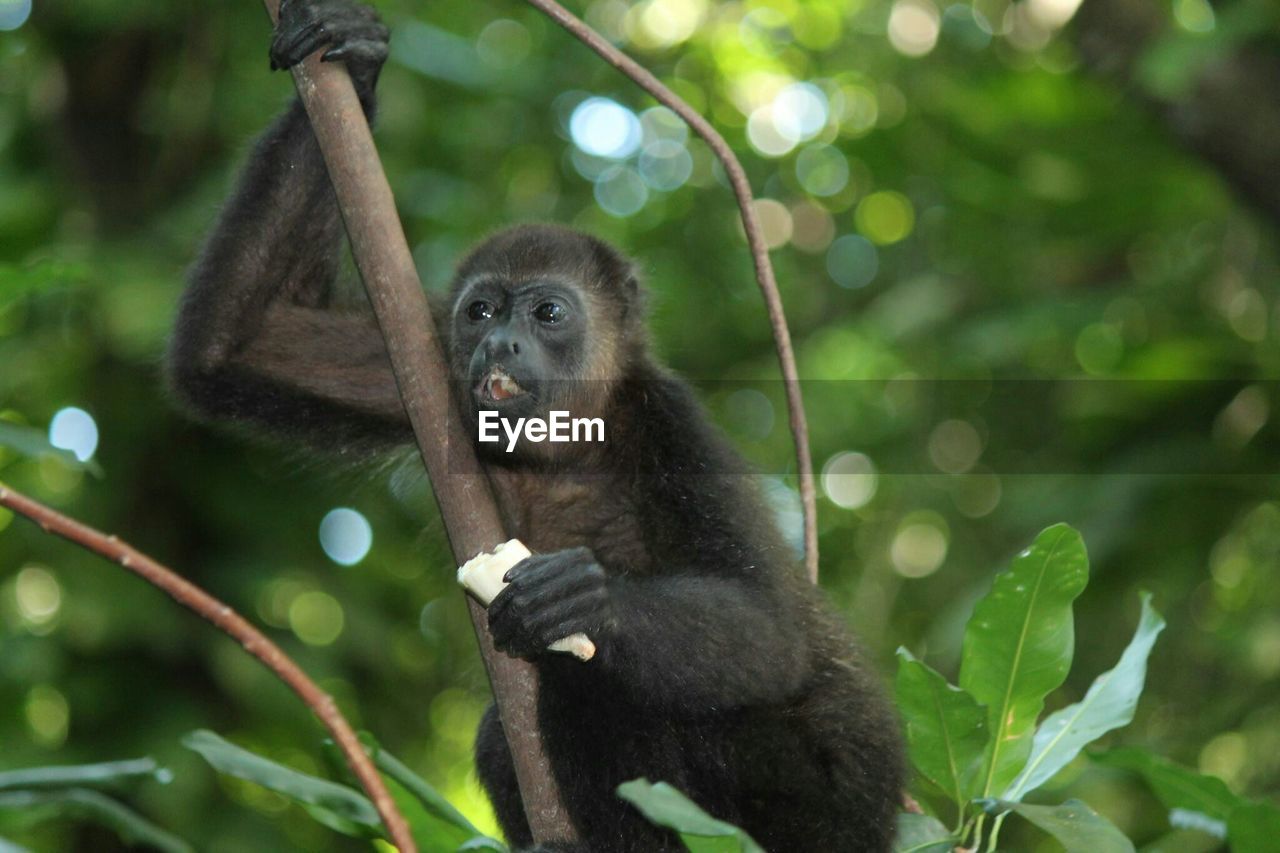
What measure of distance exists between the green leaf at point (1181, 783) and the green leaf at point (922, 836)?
1.51ft

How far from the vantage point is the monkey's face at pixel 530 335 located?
4359mm

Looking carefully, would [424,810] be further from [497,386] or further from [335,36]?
[335,36]

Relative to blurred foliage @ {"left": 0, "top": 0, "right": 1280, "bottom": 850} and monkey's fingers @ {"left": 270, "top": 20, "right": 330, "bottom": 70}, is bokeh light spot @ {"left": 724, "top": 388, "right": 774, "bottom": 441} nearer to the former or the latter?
blurred foliage @ {"left": 0, "top": 0, "right": 1280, "bottom": 850}

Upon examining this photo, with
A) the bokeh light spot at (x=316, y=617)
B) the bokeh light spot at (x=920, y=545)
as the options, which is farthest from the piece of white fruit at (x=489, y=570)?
the bokeh light spot at (x=920, y=545)

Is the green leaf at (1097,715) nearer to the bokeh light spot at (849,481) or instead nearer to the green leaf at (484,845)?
the green leaf at (484,845)

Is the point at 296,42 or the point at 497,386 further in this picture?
the point at 497,386

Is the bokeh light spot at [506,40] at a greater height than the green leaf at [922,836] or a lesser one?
greater

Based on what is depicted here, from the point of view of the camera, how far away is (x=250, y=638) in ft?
7.00

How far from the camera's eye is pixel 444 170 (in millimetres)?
8648

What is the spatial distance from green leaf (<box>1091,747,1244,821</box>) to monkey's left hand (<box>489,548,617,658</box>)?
4.34 feet

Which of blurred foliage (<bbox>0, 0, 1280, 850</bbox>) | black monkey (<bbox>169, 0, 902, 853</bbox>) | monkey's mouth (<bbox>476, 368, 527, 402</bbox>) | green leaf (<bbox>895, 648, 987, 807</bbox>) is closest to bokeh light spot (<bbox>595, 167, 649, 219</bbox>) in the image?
blurred foliage (<bbox>0, 0, 1280, 850</bbox>)

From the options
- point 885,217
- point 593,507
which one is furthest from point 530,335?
point 885,217

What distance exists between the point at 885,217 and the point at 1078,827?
10.1 meters

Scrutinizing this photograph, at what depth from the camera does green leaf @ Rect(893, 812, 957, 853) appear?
3184 millimetres
